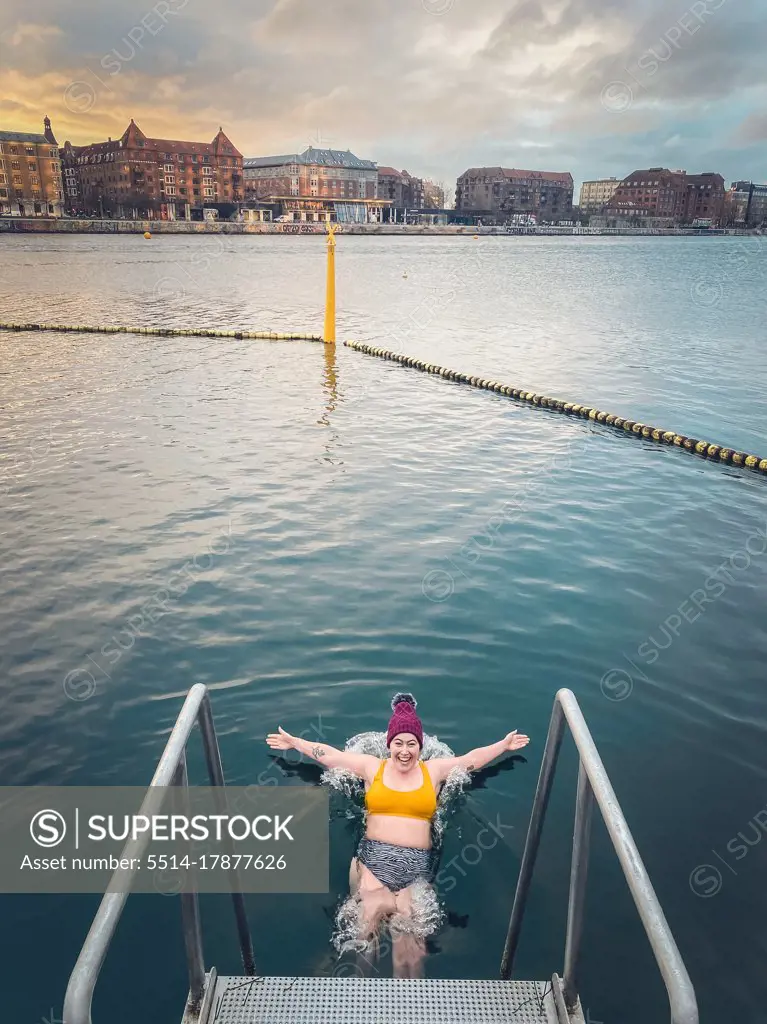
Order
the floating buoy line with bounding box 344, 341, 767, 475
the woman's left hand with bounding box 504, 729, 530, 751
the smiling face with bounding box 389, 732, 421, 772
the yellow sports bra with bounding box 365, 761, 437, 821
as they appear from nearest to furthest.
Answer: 1. the smiling face with bounding box 389, 732, 421, 772
2. the yellow sports bra with bounding box 365, 761, 437, 821
3. the woman's left hand with bounding box 504, 729, 530, 751
4. the floating buoy line with bounding box 344, 341, 767, 475

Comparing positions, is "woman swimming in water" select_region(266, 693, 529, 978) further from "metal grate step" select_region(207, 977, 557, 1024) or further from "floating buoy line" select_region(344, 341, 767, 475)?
"floating buoy line" select_region(344, 341, 767, 475)

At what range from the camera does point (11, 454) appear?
16.0 metres

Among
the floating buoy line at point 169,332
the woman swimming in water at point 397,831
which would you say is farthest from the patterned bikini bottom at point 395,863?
the floating buoy line at point 169,332

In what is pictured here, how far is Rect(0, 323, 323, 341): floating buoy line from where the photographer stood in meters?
32.0

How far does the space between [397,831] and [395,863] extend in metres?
0.24

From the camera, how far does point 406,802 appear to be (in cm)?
592

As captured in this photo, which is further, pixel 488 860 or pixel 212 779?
pixel 488 860

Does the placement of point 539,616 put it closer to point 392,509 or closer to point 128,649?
point 392,509

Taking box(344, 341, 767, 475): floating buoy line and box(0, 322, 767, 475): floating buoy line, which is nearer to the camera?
box(344, 341, 767, 475): floating buoy line

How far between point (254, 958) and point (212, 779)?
6.06 feet

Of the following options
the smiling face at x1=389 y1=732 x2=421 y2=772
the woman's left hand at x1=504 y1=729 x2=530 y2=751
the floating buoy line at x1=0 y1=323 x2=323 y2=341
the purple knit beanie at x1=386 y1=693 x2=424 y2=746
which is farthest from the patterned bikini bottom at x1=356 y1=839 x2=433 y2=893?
the floating buoy line at x1=0 y1=323 x2=323 y2=341

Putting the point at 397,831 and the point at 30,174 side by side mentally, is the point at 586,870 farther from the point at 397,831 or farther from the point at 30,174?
the point at 30,174

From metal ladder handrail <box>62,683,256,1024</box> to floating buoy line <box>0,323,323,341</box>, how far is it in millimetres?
28910

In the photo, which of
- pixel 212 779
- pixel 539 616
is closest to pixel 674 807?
pixel 539 616
